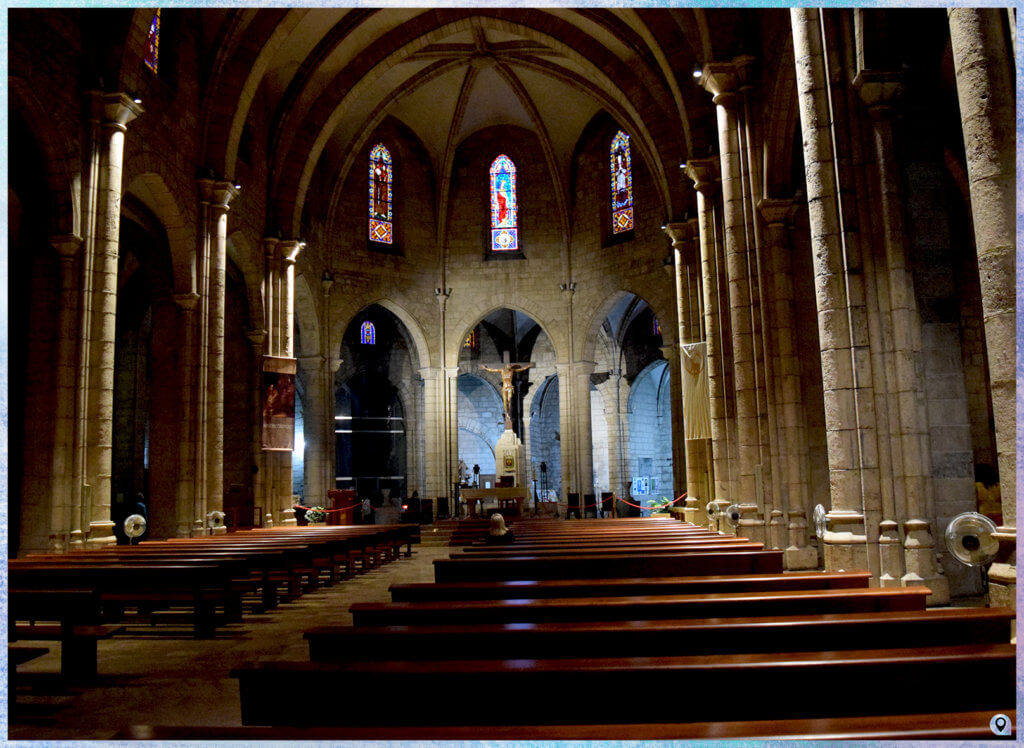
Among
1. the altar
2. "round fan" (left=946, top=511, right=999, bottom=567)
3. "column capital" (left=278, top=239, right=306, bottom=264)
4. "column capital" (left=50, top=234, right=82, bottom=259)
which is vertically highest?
"column capital" (left=278, top=239, right=306, bottom=264)

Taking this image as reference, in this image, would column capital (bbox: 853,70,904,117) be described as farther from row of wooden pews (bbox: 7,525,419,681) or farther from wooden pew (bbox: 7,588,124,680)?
wooden pew (bbox: 7,588,124,680)

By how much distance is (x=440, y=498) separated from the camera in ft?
80.7

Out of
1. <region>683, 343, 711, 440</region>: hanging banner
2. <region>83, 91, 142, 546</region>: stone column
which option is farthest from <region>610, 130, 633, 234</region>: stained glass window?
<region>83, 91, 142, 546</region>: stone column

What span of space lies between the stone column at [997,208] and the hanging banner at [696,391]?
10.9m

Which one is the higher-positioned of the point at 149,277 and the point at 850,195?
the point at 149,277

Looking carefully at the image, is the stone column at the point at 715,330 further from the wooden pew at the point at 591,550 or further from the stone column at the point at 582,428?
the stone column at the point at 582,428

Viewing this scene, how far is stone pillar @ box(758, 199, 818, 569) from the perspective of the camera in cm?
1002

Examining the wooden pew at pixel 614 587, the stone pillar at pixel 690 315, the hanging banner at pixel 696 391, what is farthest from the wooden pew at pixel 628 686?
the stone pillar at pixel 690 315

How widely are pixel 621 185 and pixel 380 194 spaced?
7.62 meters

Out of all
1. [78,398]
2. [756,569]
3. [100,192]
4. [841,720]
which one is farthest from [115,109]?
[841,720]

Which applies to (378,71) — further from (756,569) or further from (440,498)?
(756,569)

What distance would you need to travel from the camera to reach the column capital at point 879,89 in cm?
744

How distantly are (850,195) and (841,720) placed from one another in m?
6.21

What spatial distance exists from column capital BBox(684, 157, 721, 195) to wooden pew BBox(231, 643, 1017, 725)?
13.3m
